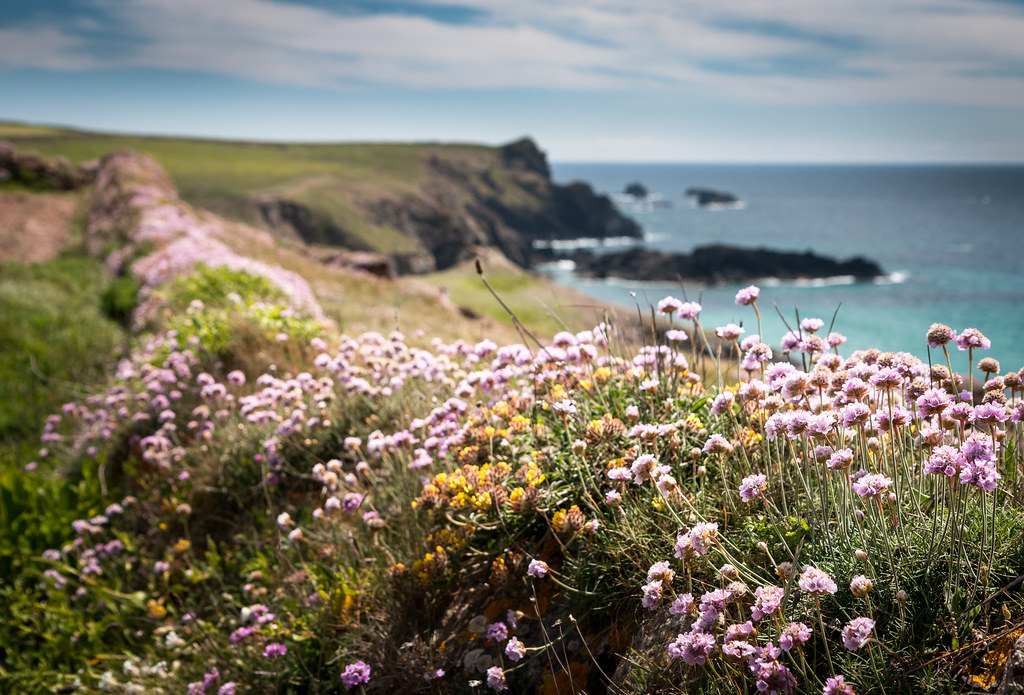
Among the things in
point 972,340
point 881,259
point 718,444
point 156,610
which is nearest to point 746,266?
point 881,259

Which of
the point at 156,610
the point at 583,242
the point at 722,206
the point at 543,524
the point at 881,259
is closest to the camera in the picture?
the point at 543,524

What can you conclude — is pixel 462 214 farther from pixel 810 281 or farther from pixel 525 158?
pixel 810 281

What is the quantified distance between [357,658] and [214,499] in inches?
112

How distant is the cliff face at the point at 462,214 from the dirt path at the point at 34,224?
6206 centimetres

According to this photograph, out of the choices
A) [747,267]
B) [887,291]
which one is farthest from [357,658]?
[747,267]

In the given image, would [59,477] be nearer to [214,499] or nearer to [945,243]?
[214,499]

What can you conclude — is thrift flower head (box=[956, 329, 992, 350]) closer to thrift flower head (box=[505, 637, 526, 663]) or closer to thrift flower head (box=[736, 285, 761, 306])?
thrift flower head (box=[736, 285, 761, 306])

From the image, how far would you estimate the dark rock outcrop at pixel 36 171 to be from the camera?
26.0 metres

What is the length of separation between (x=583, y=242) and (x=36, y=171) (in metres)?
116

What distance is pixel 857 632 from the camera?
1.64 meters

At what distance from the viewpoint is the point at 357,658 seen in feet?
10.0

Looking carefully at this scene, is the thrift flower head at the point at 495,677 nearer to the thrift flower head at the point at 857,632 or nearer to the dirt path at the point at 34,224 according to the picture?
the thrift flower head at the point at 857,632

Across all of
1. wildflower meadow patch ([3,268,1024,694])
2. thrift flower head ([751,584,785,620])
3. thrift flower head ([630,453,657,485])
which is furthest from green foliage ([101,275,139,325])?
thrift flower head ([751,584,785,620])

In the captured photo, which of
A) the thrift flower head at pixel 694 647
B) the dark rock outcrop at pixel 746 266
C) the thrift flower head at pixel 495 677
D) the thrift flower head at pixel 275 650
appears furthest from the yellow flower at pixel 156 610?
the dark rock outcrop at pixel 746 266
